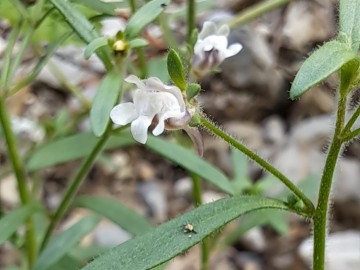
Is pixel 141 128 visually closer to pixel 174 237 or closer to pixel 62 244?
pixel 174 237

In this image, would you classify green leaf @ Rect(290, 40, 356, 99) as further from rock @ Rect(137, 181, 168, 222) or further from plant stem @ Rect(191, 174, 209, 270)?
rock @ Rect(137, 181, 168, 222)

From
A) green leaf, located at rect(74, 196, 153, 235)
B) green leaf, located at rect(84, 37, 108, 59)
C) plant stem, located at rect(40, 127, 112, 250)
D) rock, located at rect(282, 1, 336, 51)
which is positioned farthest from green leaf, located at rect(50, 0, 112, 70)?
rock, located at rect(282, 1, 336, 51)

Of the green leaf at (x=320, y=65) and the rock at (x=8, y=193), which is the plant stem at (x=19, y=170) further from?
the rock at (x=8, y=193)

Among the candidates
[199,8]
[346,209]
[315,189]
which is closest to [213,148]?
[346,209]

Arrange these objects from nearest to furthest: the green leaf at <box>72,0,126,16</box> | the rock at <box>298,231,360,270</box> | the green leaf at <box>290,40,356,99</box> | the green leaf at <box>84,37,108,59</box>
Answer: the green leaf at <box>290,40,356,99</box> < the green leaf at <box>84,37,108,59</box> < the green leaf at <box>72,0,126,16</box> < the rock at <box>298,231,360,270</box>

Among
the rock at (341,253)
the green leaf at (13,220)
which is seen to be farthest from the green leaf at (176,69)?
the rock at (341,253)
